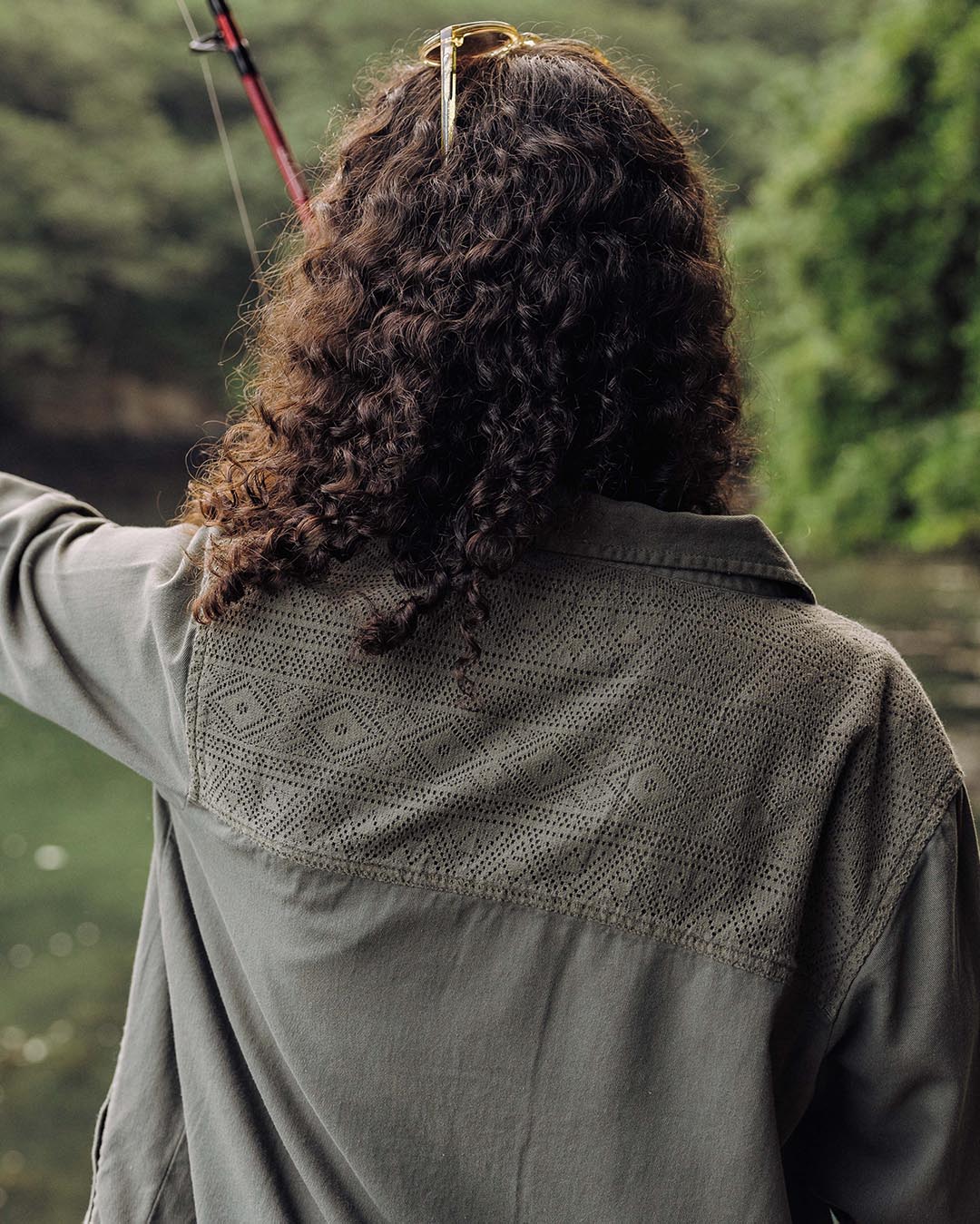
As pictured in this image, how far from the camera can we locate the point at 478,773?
0.88 meters

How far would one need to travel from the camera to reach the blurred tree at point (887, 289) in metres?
7.47

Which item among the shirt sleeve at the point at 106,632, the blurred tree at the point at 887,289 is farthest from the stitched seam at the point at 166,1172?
the blurred tree at the point at 887,289

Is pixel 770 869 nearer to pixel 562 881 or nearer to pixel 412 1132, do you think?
pixel 562 881

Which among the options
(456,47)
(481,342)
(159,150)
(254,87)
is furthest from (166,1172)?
(159,150)

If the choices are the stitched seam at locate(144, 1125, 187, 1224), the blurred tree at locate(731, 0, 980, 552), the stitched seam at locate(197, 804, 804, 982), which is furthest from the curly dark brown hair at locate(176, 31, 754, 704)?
the blurred tree at locate(731, 0, 980, 552)

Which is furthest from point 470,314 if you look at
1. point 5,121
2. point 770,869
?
point 5,121

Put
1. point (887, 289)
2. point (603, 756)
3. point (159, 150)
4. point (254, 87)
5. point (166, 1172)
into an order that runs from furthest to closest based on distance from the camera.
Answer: point (159, 150)
point (887, 289)
point (254, 87)
point (166, 1172)
point (603, 756)

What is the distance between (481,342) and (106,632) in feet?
1.11

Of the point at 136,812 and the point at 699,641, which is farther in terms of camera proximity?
the point at 136,812

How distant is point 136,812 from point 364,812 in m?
8.35

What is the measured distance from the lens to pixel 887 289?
8.27 metres

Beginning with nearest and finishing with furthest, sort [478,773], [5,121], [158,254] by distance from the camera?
[478,773]
[5,121]
[158,254]

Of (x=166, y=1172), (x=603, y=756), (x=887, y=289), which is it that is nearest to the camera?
(x=603, y=756)

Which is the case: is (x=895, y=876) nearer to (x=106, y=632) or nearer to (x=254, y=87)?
(x=106, y=632)
